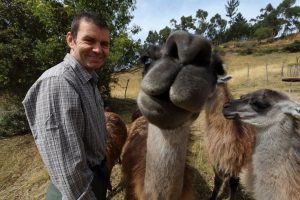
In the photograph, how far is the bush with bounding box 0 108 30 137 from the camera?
11.8 meters

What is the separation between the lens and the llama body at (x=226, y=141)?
4.91 metres

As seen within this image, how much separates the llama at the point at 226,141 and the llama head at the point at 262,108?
676 millimetres

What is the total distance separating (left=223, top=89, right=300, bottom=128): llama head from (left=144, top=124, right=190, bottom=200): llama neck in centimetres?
187

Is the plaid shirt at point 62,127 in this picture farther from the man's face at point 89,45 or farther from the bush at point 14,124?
the bush at point 14,124

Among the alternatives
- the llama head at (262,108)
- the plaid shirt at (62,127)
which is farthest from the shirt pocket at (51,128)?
the llama head at (262,108)

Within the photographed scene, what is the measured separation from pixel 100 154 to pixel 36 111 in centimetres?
73

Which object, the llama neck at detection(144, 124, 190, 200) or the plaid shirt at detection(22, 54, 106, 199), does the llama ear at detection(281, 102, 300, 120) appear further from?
the plaid shirt at detection(22, 54, 106, 199)

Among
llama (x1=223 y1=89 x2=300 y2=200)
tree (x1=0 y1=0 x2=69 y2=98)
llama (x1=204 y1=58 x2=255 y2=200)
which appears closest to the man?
Answer: llama (x1=223 y1=89 x2=300 y2=200)

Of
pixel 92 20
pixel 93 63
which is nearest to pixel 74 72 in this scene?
pixel 93 63

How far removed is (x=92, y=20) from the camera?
8.95 ft

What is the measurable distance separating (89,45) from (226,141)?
9.53ft

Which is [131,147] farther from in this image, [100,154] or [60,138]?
[60,138]

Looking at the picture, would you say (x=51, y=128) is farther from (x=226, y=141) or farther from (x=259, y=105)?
(x=226, y=141)

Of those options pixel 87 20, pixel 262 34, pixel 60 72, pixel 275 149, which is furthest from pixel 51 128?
pixel 262 34
